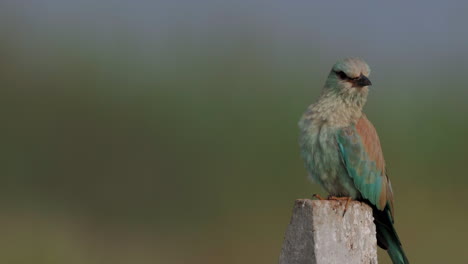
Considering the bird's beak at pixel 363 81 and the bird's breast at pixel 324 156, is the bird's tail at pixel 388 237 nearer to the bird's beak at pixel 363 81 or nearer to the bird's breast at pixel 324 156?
the bird's breast at pixel 324 156

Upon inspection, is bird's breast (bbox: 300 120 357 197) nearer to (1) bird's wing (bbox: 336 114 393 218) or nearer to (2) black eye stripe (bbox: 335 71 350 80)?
(1) bird's wing (bbox: 336 114 393 218)

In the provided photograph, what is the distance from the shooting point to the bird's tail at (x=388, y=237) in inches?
147

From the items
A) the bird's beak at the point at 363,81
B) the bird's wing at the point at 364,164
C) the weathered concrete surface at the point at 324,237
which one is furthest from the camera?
the bird's beak at the point at 363,81

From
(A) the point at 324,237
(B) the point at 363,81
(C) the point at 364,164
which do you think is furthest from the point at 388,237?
(A) the point at 324,237

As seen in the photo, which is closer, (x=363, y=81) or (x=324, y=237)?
(x=324, y=237)

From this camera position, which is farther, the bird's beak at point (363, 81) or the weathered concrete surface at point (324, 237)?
the bird's beak at point (363, 81)

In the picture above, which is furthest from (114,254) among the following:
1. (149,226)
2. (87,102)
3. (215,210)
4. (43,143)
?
(87,102)

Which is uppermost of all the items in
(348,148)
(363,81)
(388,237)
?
(363,81)

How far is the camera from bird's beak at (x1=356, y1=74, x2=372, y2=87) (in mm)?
4207

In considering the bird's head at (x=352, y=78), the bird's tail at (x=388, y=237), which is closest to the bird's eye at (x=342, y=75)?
the bird's head at (x=352, y=78)

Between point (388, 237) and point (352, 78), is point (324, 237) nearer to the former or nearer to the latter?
point (388, 237)

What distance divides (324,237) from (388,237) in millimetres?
948

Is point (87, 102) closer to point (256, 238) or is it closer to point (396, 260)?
point (256, 238)

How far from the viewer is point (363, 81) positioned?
13.9 feet
